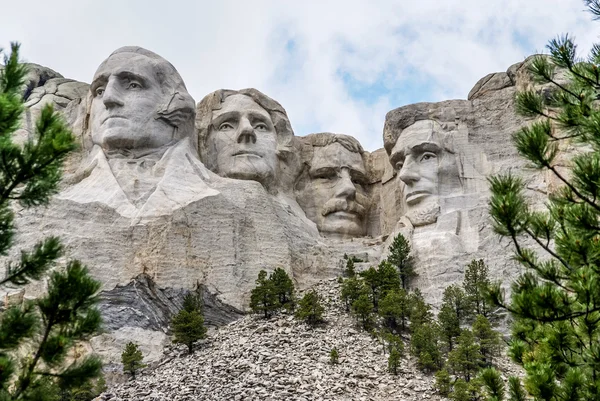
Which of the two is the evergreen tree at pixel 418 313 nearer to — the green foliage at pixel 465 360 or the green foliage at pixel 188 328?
the green foliage at pixel 465 360

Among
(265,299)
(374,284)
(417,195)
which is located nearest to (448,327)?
(374,284)

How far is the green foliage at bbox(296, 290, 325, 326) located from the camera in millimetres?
22031

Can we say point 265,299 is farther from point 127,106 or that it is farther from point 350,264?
point 127,106

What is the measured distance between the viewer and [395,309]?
72.4 feet

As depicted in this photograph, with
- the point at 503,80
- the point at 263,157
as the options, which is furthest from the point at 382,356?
the point at 503,80

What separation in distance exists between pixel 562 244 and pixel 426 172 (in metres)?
12.2

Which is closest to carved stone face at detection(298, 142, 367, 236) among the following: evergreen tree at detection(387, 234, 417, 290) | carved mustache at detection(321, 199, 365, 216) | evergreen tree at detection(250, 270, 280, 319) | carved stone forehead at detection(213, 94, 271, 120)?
carved mustache at detection(321, 199, 365, 216)

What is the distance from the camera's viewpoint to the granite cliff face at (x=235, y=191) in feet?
76.2

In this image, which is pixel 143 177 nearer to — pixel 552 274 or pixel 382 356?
pixel 382 356

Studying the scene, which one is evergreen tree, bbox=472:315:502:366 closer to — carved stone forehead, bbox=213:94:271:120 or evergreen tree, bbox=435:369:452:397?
evergreen tree, bbox=435:369:452:397

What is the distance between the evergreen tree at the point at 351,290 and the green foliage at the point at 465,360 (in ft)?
8.97

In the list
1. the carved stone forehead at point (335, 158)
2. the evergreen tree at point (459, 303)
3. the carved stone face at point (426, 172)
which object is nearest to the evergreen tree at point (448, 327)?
the evergreen tree at point (459, 303)

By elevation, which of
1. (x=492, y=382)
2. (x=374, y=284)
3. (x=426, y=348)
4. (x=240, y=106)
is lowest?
(x=492, y=382)

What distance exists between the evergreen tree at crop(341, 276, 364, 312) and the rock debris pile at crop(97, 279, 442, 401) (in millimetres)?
543
